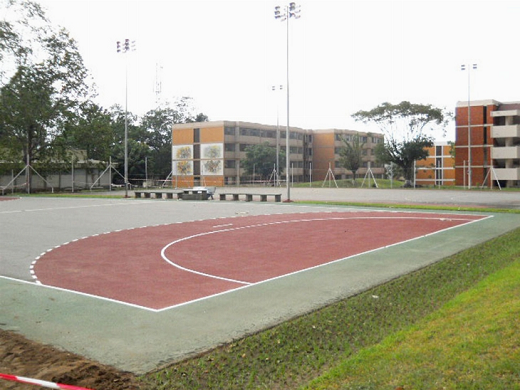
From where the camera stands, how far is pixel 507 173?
56.7m

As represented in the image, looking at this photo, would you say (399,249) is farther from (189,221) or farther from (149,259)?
(189,221)

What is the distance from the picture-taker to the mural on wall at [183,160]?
264ft

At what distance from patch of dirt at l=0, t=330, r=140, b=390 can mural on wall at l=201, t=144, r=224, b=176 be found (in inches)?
2789

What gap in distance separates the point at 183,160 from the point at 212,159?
5533 millimetres

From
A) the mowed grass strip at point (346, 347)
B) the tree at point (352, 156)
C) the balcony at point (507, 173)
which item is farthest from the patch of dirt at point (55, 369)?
the tree at point (352, 156)

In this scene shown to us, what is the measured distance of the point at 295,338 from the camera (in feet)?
22.8

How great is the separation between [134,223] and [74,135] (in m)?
37.6

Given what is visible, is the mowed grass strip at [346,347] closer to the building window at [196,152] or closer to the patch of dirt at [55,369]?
the patch of dirt at [55,369]

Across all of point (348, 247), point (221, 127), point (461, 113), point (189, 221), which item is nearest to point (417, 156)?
point (461, 113)

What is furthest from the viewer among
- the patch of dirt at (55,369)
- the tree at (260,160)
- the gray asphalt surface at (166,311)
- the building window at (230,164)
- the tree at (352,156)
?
the tree at (352,156)

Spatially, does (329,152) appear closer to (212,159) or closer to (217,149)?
(217,149)

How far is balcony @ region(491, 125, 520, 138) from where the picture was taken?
5753 cm

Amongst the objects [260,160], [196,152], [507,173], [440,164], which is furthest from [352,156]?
[507,173]

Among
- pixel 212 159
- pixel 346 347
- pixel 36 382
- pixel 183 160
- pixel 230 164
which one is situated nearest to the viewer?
pixel 36 382
